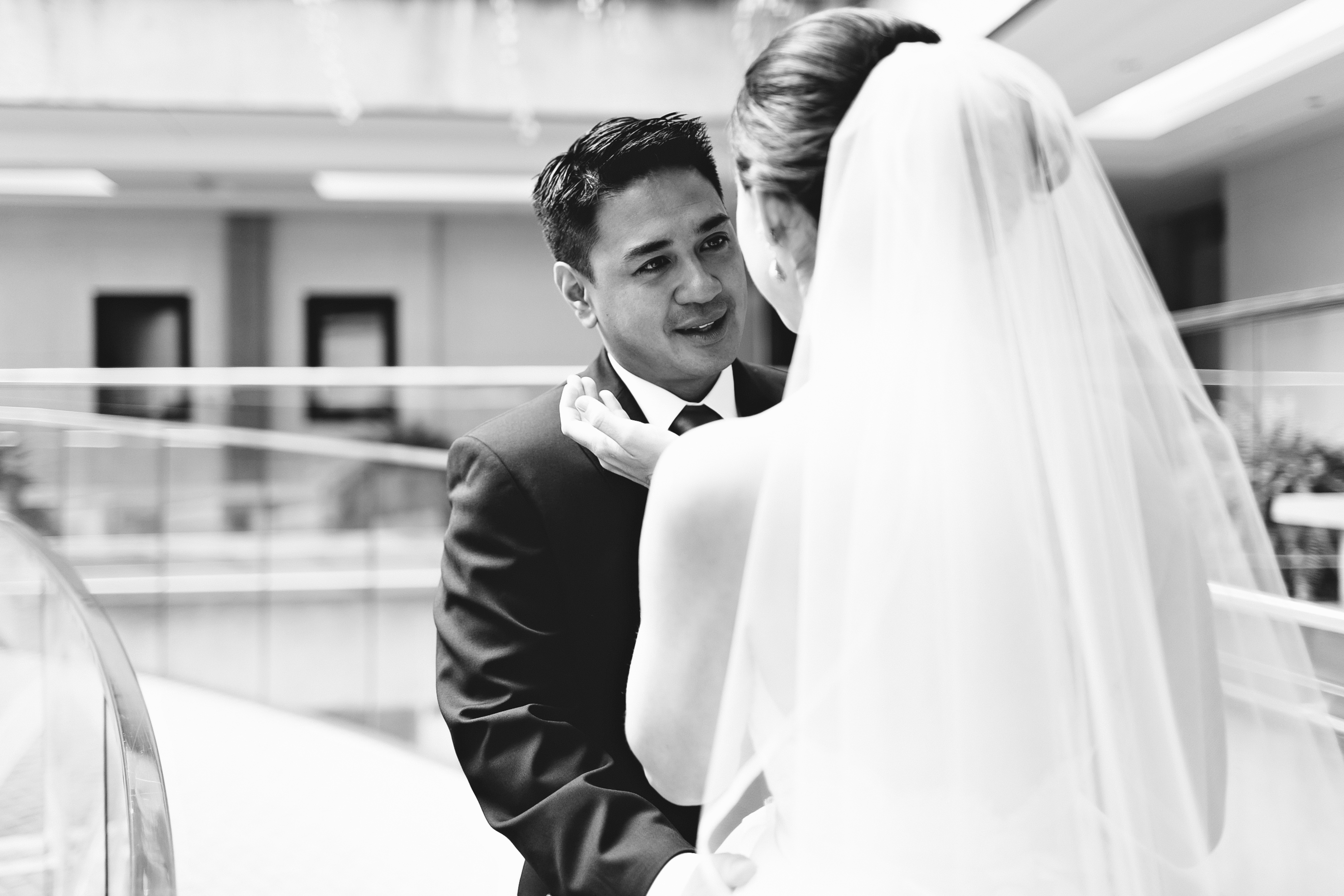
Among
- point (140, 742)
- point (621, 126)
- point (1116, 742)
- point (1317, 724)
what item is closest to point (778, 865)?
point (1116, 742)

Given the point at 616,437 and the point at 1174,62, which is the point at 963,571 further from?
the point at 1174,62

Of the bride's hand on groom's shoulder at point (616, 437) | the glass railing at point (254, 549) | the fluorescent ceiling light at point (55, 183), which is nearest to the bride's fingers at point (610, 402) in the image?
the bride's hand on groom's shoulder at point (616, 437)

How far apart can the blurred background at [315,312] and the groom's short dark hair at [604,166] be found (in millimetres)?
2215

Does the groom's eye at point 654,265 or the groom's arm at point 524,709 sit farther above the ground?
the groom's eye at point 654,265

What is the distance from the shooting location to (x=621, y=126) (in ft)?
4.46

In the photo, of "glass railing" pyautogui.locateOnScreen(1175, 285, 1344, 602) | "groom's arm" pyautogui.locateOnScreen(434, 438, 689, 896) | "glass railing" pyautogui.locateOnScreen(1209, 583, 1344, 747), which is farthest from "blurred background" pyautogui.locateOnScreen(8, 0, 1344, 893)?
"groom's arm" pyautogui.locateOnScreen(434, 438, 689, 896)

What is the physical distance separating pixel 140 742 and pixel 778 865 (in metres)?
1.01

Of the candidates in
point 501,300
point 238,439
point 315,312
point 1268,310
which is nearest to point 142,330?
point 315,312

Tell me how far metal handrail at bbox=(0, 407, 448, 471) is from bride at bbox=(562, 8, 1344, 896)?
5.00 meters

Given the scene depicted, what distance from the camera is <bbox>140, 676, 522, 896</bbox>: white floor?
138 inches

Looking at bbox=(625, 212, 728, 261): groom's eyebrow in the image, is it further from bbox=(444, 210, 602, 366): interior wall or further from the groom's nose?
bbox=(444, 210, 602, 366): interior wall

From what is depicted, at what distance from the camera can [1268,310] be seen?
3.50 metres

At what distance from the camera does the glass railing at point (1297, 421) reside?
10.2 ft

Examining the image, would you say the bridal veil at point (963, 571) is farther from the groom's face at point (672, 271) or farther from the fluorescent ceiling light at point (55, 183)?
the fluorescent ceiling light at point (55, 183)
